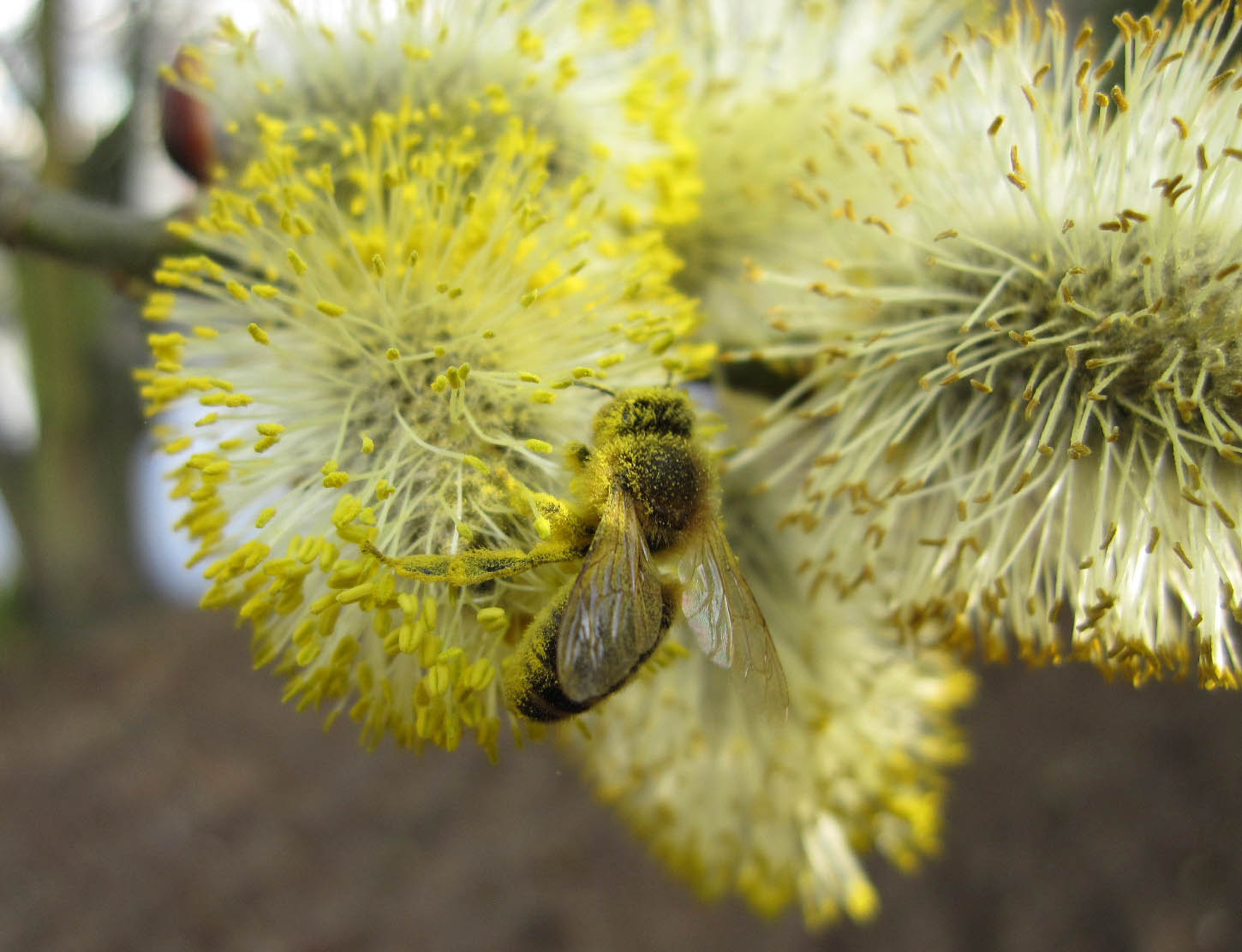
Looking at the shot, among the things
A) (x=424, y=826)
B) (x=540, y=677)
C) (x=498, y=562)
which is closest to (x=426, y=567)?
(x=498, y=562)

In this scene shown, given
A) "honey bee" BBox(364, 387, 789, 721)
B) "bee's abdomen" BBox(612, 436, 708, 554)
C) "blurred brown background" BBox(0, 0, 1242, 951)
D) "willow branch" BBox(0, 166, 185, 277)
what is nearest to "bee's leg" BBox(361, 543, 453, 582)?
"honey bee" BBox(364, 387, 789, 721)

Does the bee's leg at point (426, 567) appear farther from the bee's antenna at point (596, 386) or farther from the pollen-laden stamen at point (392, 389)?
the bee's antenna at point (596, 386)

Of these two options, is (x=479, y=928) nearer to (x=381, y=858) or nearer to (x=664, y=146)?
(x=381, y=858)

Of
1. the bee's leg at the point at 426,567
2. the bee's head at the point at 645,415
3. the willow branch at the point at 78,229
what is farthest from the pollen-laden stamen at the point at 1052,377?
the willow branch at the point at 78,229

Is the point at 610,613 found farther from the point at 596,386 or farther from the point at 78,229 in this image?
the point at 78,229

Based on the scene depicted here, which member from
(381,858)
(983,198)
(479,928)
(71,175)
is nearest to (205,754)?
(381,858)

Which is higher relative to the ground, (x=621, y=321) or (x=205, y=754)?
(x=621, y=321)
